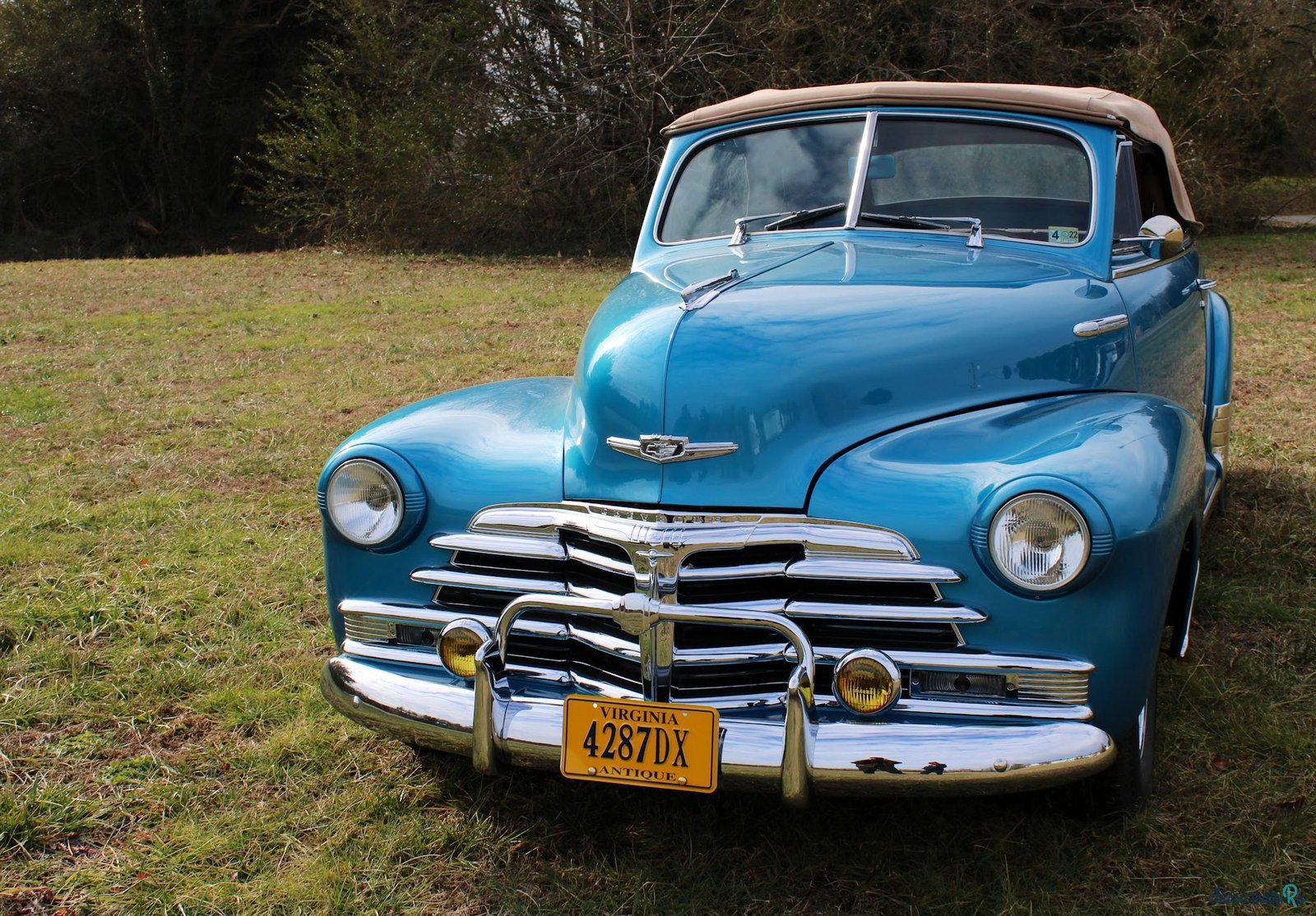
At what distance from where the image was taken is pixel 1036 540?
2230mm

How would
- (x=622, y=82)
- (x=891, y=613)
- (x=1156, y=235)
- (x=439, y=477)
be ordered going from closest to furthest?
(x=891, y=613) → (x=439, y=477) → (x=1156, y=235) → (x=622, y=82)

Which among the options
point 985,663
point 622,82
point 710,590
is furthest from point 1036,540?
point 622,82

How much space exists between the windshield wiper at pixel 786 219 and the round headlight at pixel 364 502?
1384 millimetres

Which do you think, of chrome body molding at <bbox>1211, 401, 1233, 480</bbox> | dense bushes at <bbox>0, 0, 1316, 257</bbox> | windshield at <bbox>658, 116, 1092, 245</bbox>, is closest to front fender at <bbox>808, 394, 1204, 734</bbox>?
windshield at <bbox>658, 116, 1092, 245</bbox>

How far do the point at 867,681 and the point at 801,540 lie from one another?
30 cm

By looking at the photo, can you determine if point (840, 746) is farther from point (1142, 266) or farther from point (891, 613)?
point (1142, 266)

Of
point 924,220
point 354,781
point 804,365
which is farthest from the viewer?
point 924,220

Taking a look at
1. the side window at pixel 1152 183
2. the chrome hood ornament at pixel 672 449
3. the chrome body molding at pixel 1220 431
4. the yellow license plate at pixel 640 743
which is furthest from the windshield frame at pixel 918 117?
the yellow license plate at pixel 640 743

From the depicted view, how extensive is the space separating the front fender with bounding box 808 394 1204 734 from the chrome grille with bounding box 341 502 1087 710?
0.15ft

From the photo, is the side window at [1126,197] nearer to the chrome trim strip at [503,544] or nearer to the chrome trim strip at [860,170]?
the chrome trim strip at [860,170]

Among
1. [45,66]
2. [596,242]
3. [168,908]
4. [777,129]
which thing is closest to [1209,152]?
[596,242]

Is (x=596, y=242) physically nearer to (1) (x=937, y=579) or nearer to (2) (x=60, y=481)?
(2) (x=60, y=481)

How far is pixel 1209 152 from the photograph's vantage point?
15.6 meters

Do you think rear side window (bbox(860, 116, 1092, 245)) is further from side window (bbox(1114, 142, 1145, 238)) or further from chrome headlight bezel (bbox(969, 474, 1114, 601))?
chrome headlight bezel (bbox(969, 474, 1114, 601))
